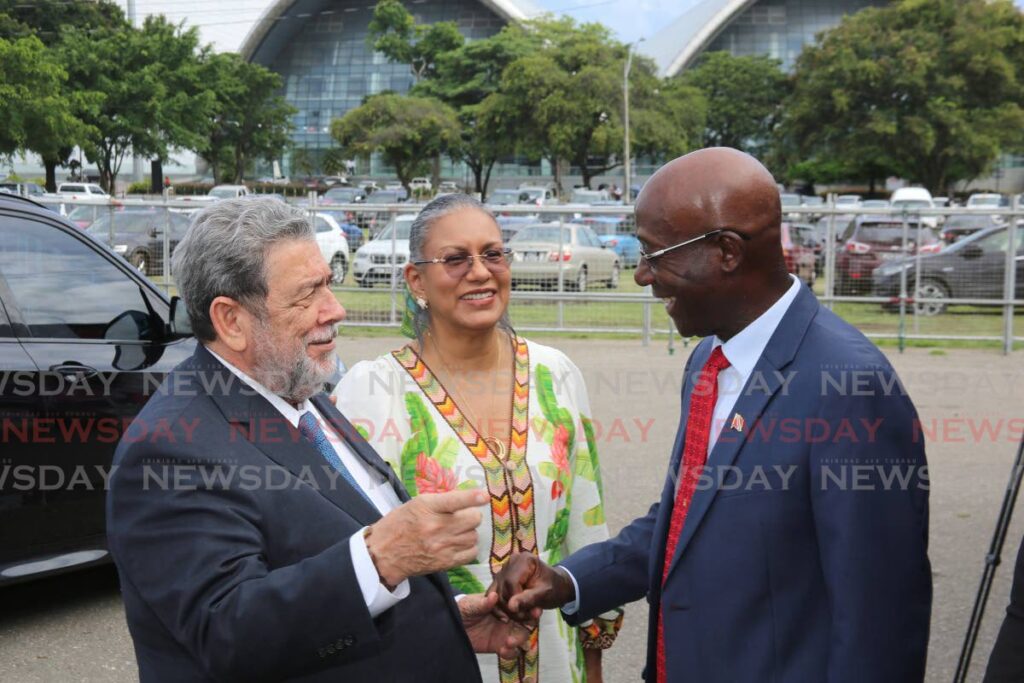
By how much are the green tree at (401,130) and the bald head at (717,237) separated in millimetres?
57019

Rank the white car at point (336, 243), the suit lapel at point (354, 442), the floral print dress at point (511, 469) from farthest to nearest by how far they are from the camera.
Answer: the white car at point (336, 243), the floral print dress at point (511, 469), the suit lapel at point (354, 442)

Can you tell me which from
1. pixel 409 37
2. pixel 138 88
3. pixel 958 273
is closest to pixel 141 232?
pixel 958 273

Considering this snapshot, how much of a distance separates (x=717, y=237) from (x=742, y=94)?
73576mm

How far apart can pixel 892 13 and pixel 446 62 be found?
24390 millimetres

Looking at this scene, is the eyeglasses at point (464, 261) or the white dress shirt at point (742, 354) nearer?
the white dress shirt at point (742, 354)

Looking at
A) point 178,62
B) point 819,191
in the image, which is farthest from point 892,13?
point 178,62

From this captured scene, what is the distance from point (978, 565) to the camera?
596 cm

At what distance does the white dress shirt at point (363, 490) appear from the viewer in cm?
193

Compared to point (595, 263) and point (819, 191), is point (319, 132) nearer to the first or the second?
point (819, 191)

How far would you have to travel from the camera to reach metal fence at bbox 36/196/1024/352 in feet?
44.1

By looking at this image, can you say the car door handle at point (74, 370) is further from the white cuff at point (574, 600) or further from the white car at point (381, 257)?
the white car at point (381, 257)

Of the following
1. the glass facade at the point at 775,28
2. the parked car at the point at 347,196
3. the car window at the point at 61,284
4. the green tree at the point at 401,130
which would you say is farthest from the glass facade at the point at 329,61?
the car window at the point at 61,284

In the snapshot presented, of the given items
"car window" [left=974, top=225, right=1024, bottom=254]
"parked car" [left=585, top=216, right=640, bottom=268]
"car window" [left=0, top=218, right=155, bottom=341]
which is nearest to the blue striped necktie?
"car window" [left=0, top=218, right=155, bottom=341]

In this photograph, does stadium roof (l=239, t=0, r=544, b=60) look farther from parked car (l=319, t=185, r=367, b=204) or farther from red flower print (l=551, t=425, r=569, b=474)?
red flower print (l=551, t=425, r=569, b=474)
